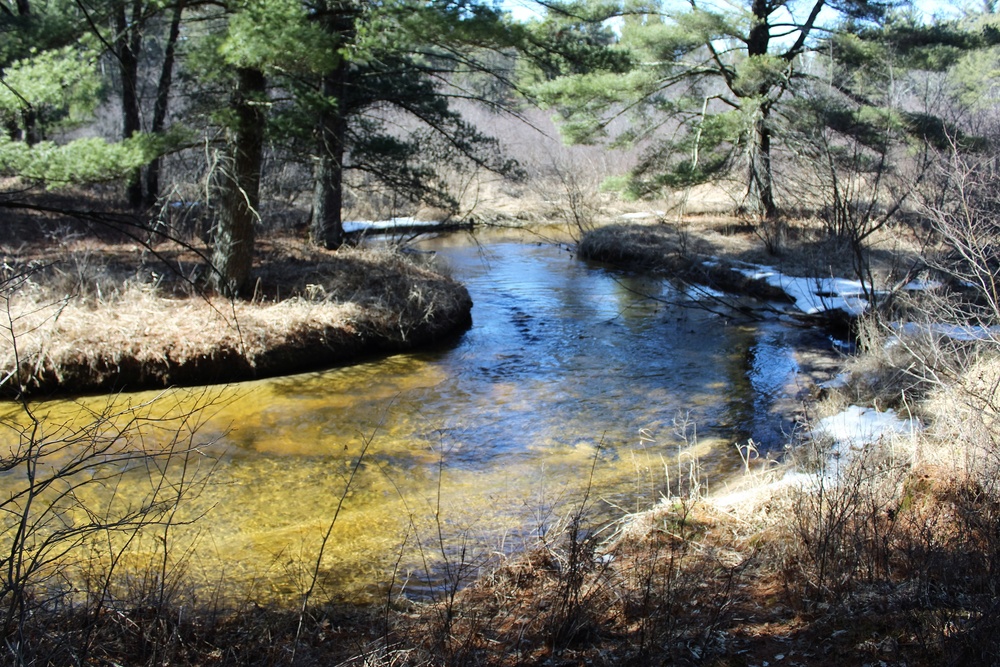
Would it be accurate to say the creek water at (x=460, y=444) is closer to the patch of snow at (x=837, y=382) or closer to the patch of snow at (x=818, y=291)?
the patch of snow at (x=837, y=382)

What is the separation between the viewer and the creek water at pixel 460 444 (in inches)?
216

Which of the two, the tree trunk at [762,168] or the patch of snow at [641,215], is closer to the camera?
the tree trunk at [762,168]

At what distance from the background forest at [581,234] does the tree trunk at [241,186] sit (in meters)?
0.04

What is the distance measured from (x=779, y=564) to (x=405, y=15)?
763cm

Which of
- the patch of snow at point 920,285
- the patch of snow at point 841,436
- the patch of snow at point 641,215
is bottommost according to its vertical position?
the patch of snow at point 841,436

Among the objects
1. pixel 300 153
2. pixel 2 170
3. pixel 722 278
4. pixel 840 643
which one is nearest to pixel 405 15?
pixel 300 153

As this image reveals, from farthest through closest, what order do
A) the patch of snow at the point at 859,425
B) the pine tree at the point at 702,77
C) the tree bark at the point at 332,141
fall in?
the pine tree at the point at 702,77
the tree bark at the point at 332,141
the patch of snow at the point at 859,425

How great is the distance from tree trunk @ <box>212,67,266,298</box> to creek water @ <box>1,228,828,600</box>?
223 cm

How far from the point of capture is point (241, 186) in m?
10.7

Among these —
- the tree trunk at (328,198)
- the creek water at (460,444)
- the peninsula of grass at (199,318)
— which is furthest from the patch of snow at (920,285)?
the tree trunk at (328,198)

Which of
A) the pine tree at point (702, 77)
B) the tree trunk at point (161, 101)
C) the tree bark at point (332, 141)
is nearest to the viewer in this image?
the tree bark at point (332, 141)

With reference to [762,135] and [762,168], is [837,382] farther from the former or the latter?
[762,135]

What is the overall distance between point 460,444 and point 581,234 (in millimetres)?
13389

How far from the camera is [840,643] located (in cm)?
355
